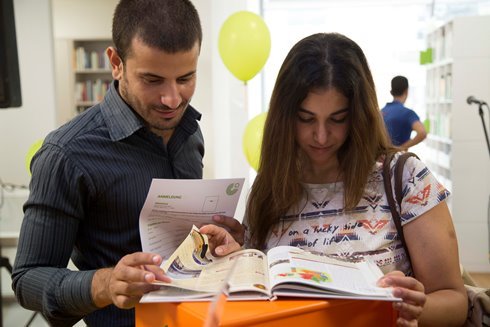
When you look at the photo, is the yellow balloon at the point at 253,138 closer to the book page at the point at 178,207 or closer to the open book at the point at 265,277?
the book page at the point at 178,207

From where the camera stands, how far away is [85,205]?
1233 mm

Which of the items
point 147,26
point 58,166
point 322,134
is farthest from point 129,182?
point 322,134

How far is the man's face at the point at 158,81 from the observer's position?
123cm

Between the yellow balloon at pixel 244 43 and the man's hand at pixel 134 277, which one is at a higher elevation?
the yellow balloon at pixel 244 43

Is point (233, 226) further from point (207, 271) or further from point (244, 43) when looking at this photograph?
point (244, 43)

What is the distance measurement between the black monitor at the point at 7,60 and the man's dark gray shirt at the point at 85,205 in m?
0.30

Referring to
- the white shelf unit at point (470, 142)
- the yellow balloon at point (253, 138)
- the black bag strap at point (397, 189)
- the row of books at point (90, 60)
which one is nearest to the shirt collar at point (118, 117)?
the black bag strap at point (397, 189)

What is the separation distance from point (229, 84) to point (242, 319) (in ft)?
13.6

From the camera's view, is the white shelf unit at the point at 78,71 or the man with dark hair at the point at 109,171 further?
the white shelf unit at the point at 78,71

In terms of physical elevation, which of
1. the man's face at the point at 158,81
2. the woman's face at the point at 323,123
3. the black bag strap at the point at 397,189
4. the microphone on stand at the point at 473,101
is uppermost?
the man's face at the point at 158,81

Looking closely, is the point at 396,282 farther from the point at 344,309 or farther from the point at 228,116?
the point at 228,116

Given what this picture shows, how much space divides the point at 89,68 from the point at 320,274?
686cm

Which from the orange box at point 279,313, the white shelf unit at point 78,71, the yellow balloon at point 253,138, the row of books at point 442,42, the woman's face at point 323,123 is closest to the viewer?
the orange box at point 279,313

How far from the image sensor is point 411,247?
1.20 m
